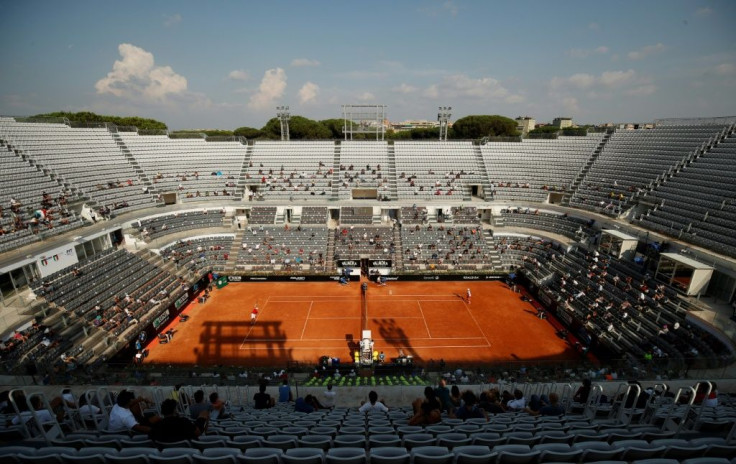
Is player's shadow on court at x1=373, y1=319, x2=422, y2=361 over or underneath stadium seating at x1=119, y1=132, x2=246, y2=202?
underneath

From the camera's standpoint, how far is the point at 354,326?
28.6 metres

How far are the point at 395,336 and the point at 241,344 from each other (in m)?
11.8

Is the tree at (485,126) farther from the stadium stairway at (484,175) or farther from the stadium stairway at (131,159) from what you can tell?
the stadium stairway at (131,159)

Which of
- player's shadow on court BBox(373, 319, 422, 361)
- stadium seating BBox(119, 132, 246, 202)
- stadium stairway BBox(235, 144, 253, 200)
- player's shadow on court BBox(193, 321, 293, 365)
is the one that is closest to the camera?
player's shadow on court BBox(193, 321, 293, 365)

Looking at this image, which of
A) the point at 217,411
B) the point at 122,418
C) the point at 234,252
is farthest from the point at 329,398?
the point at 234,252

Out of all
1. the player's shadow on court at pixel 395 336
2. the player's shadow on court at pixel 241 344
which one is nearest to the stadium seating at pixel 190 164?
the player's shadow on court at pixel 241 344

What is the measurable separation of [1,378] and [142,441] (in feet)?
52.1

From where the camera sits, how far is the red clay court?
2517cm

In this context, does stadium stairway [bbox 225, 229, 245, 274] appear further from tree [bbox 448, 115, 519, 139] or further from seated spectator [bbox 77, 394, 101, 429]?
tree [bbox 448, 115, 519, 139]

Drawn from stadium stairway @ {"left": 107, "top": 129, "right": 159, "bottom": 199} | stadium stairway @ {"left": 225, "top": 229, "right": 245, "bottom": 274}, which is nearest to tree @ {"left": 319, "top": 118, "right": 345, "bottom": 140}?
stadium stairway @ {"left": 107, "top": 129, "right": 159, "bottom": 199}

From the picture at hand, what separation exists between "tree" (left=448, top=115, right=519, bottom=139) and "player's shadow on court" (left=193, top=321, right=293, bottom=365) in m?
74.6

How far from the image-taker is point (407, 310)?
31359 millimetres

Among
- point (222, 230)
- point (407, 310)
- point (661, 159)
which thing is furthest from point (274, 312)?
point (661, 159)

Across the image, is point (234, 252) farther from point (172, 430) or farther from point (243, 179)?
point (172, 430)
